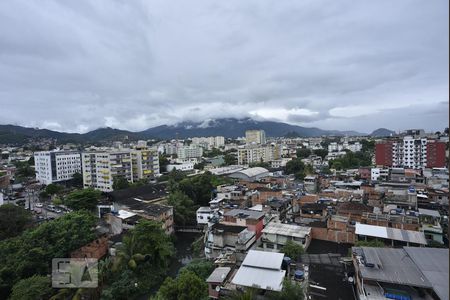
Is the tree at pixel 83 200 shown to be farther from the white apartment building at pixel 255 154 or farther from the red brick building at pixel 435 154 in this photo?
the red brick building at pixel 435 154

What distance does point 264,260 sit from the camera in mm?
11180

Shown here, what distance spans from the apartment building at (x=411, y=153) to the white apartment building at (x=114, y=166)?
3790 centimetres

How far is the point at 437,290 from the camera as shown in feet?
28.3

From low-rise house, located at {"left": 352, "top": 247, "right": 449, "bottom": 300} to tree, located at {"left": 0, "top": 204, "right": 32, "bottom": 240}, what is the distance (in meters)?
21.8

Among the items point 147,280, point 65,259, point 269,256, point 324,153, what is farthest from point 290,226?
point 324,153

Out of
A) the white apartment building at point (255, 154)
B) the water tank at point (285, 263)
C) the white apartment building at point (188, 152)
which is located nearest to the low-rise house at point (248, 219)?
the water tank at point (285, 263)

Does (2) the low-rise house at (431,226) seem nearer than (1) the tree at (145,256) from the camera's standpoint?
No

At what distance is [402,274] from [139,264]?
12.3 metres

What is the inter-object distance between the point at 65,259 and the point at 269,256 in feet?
36.1

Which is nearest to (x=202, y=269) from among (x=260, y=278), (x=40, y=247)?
(x=260, y=278)

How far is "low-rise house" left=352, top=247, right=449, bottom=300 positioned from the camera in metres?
9.34

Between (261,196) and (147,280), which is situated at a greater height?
(261,196)

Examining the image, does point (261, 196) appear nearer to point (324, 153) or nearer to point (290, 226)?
point (290, 226)

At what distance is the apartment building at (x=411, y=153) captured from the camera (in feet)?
127
